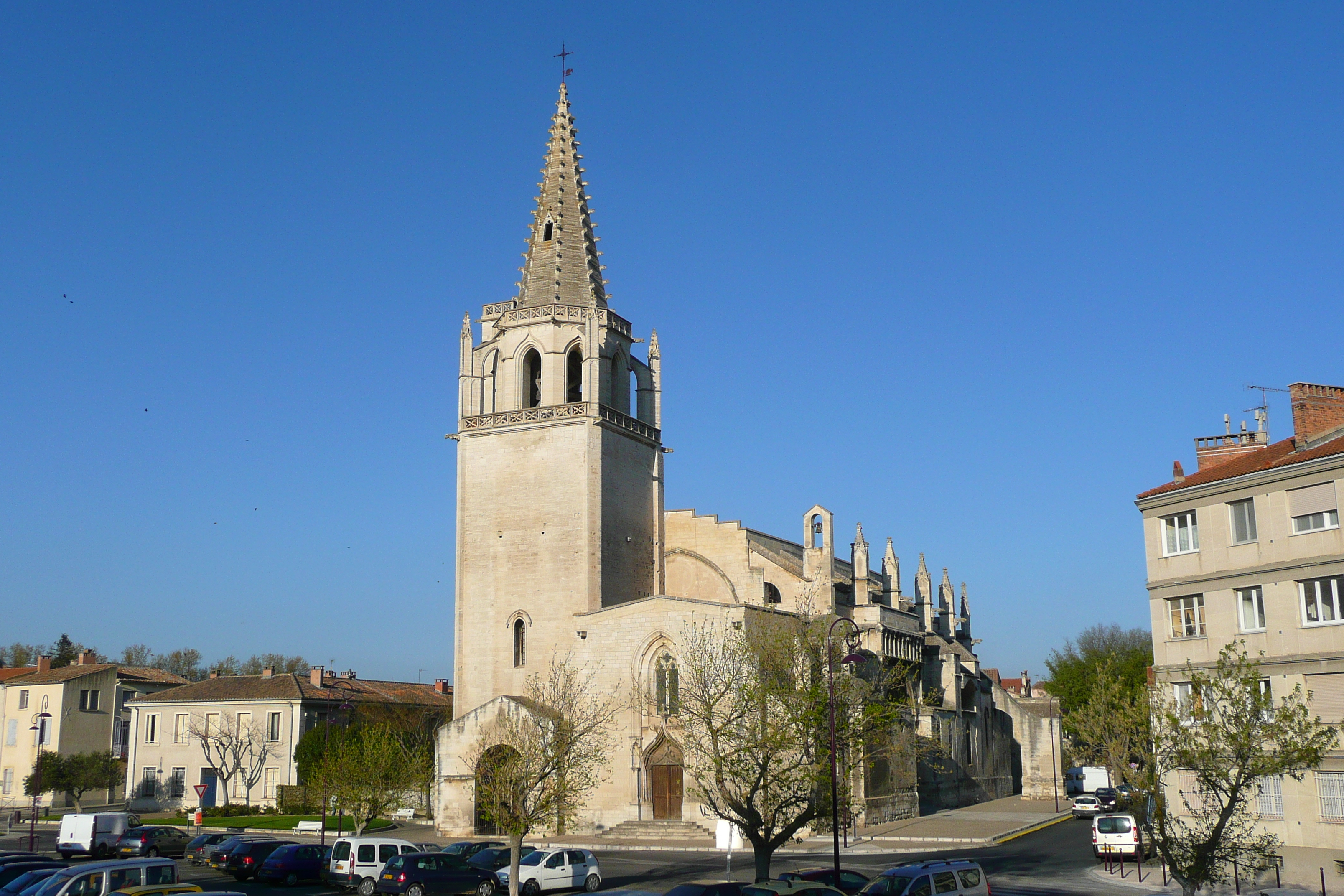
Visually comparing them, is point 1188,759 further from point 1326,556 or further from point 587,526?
point 587,526

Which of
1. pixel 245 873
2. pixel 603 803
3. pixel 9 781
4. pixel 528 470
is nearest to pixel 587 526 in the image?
pixel 528 470

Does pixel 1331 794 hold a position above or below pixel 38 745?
below

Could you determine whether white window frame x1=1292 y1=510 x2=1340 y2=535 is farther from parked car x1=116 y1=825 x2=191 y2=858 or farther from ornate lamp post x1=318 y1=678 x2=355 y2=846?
parked car x1=116 y1=825 x2=191 y2=858

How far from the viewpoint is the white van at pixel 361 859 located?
1253 inches

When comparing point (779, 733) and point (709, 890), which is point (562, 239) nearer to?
point (779, 733)

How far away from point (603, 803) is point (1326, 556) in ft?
89.4

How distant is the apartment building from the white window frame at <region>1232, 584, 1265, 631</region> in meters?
0.03

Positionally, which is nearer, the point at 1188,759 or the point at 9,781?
the point at 1188,759

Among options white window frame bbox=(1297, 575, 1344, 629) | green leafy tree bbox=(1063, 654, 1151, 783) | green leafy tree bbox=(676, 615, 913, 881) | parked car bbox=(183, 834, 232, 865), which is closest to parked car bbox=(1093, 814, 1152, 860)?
green leafy tree bbox=(676, 615, 913, 881)

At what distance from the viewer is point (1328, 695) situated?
30688 mm

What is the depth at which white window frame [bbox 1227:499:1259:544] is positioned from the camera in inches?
1300

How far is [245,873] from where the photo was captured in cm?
3422

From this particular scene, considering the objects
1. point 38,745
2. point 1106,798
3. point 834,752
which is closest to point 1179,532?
point 834,752

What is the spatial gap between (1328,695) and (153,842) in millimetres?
36086
